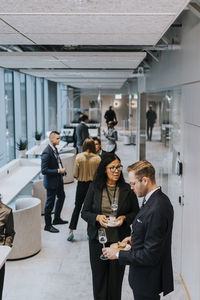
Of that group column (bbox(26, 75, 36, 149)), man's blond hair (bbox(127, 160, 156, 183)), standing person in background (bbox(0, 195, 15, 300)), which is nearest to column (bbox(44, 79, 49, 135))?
column (bbox(26, 75, 36, 149))

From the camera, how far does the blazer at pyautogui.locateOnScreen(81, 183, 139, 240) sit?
10.9 ft

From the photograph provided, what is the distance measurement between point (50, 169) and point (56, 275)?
1665 mm

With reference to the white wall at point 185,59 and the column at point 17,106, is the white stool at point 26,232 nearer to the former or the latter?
the white wall at point 185,59

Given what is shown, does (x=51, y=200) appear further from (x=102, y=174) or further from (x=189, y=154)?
(x=102, y=174)

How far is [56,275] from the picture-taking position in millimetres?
4676

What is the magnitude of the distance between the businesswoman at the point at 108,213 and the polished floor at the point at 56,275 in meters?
0.83

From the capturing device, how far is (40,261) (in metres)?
5.04

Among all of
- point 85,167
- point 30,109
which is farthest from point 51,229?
point 30,109

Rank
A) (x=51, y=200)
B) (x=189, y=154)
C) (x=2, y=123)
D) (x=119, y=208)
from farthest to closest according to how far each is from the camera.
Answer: (x=2, y=123)
(x=51, y=200)
(x=189, y=154)
(x=119, y=208)

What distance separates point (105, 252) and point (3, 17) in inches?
70.1

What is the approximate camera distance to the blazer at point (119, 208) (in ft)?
10.9

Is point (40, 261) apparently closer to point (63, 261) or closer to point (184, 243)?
point (63, 261)

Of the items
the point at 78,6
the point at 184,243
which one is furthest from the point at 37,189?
the point at 78,6

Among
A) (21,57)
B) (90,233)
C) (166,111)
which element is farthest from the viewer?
(166,111)
